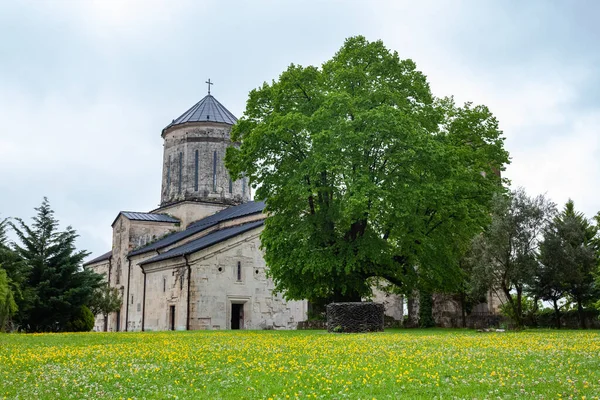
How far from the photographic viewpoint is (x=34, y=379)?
11.4 metres

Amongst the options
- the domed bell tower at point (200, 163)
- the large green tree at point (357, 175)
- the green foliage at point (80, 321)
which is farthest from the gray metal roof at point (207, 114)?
the large green tree at point (357, 175)

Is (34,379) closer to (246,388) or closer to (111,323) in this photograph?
(246,388)

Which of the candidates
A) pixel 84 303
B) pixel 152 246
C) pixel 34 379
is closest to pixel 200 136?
pixel 152 246

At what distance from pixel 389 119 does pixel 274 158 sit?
619 cm

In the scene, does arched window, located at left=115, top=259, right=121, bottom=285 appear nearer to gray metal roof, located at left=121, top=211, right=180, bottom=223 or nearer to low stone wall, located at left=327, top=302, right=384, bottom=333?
gray metal roof, located at left=121, top=211, right=180, bottom=223

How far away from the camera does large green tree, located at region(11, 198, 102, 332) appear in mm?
35469

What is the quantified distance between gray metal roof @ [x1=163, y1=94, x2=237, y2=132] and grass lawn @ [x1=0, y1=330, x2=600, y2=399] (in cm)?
3787

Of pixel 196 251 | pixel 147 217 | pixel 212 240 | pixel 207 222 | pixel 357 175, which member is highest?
pixel 147 217

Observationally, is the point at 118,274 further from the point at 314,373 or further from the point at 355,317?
the point at 314,373

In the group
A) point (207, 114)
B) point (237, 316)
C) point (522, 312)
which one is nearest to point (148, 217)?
point (207, 114)

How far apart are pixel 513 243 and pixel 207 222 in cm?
2613

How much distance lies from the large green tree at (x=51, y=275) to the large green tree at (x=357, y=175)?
12.8m

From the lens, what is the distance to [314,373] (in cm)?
1129

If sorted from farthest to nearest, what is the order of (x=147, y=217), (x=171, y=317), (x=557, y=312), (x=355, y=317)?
(x=147, y=217) < (x=171, y=317) < (x=557, y=312) < (x=355, y=317)
